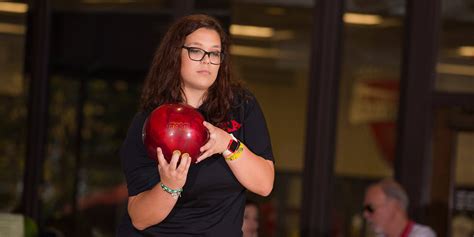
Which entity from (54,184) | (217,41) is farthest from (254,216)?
(217,41)

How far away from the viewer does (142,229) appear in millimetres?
3047

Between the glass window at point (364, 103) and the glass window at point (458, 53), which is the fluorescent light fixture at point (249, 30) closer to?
the glass window at point (364, 103)

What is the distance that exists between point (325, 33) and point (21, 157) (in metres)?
2.61

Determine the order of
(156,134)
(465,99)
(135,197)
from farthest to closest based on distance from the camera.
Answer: (465,99)
(135,197)
(156,134)

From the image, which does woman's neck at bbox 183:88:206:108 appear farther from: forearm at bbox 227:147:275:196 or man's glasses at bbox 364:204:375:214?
man's glasses at bbox 364:204:375:214

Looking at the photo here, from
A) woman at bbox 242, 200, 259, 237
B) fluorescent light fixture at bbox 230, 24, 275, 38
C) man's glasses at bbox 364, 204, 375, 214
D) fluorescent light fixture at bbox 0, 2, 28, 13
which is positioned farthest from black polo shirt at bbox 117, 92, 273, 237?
fluorescent light fixture at bbox 0, 2, 28, 13

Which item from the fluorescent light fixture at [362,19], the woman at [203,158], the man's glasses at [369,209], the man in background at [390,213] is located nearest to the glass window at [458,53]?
the fluorescent light fixture at [362,19]

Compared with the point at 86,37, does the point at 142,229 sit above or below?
below

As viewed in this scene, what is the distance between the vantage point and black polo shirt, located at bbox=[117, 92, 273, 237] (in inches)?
120

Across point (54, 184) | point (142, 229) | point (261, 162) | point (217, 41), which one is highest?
point (217, 41)

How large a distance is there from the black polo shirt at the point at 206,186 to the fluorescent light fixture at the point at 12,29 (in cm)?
513

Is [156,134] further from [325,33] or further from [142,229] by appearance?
[325,33]

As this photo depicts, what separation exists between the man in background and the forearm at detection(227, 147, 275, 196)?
3053mm

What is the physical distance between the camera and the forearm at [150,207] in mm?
2938
